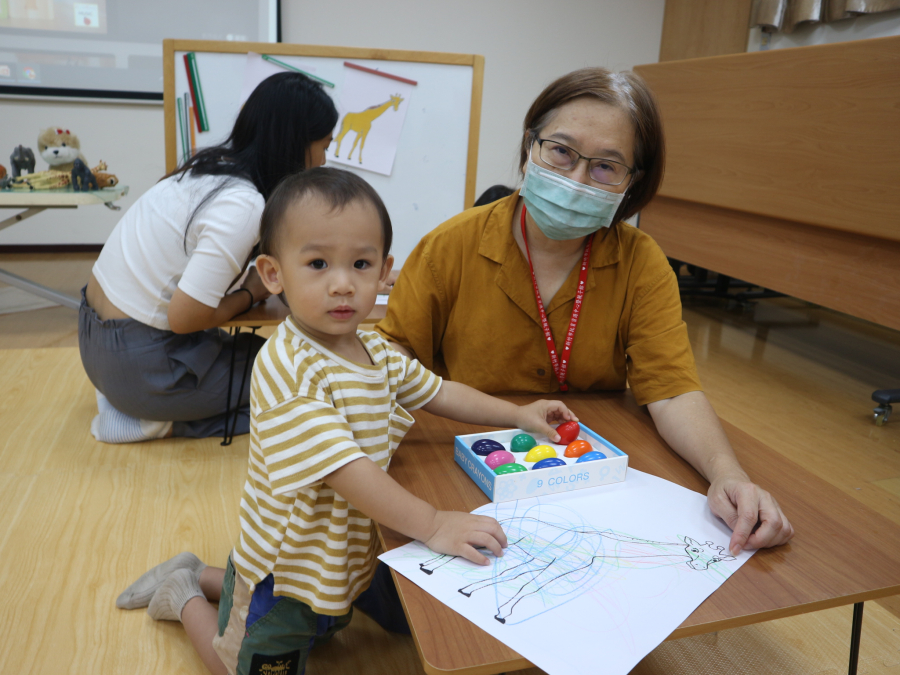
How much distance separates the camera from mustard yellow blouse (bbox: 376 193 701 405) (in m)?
1.16

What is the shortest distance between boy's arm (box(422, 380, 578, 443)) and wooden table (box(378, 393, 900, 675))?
26 millimetres

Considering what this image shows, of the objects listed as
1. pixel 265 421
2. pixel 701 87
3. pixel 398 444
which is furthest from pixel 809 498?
pixel 701 87

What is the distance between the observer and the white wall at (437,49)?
14.9 feet

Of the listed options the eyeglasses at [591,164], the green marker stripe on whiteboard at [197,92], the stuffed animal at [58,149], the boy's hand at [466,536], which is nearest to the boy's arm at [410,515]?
the boy's hand at [466,536]

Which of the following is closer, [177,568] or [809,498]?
[809,498]

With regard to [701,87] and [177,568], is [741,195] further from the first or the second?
[177,568]

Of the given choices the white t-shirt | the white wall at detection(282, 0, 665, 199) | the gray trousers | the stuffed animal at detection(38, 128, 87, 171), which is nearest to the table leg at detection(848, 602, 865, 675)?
the white t-shirt

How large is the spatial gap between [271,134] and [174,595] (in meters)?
1.18

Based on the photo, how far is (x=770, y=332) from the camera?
11.8 feet

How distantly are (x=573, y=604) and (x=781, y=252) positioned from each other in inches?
96.7

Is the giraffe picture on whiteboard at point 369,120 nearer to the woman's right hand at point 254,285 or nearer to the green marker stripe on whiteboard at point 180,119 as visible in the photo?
the green marker stripe on whiteboard at point 180,119

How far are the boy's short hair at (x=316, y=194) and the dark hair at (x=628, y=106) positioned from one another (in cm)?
42

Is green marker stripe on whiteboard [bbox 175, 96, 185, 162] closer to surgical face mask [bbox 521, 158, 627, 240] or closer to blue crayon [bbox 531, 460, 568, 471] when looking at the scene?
surgical face mask [bbox 521, 158, 627, 240]

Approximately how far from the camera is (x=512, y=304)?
1176 mm
